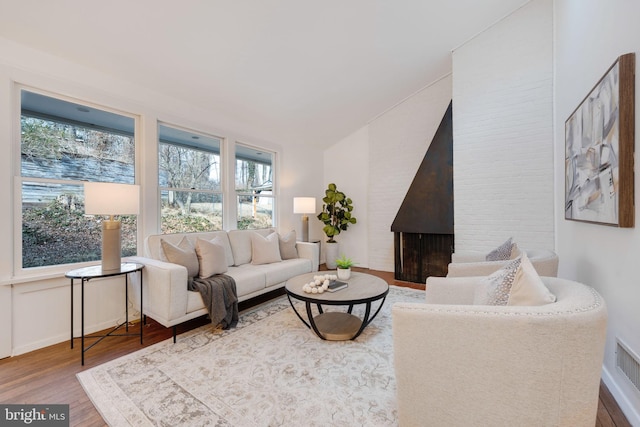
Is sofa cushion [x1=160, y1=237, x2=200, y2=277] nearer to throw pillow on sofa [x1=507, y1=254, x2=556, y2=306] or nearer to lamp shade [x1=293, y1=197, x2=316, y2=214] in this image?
lamp shade [x1=293, y1=197, x2=316, y2=214]

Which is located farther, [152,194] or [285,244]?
[285,244]

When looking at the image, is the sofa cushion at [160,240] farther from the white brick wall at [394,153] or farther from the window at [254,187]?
the white brick wall at [394,153]

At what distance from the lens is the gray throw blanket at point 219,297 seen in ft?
8.26

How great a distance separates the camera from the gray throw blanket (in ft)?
8.26

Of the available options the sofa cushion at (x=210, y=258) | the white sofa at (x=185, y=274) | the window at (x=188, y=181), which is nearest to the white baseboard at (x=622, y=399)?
the white sofa at (x=185, y=274)

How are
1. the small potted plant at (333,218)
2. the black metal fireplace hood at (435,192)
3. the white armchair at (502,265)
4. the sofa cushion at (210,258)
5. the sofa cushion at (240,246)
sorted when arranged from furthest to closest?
the small potted plant at (333,218) < the black metal fireplace hood at (435,192) < the sofa cushion at (240,246) < the sofa cushion at (210,258) < the white armchair at (502,265)

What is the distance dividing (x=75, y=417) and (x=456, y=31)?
192 inches

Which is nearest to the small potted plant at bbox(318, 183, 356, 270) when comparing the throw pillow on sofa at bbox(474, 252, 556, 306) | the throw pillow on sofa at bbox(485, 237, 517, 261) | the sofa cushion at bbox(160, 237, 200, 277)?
the sofa cushion at bbox(160, 237, 200, 277)

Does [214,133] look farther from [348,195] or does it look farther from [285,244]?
[348,195]

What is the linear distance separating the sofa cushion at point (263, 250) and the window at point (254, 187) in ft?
2.12

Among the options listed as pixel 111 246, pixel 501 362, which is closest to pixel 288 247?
pixel 111 246

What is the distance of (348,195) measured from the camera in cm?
561

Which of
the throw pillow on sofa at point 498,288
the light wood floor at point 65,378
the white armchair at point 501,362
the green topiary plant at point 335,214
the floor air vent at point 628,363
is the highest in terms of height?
the green topiary plant at point 335,214

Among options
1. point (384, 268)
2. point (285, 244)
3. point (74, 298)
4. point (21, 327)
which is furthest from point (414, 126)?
point (21, 327)
